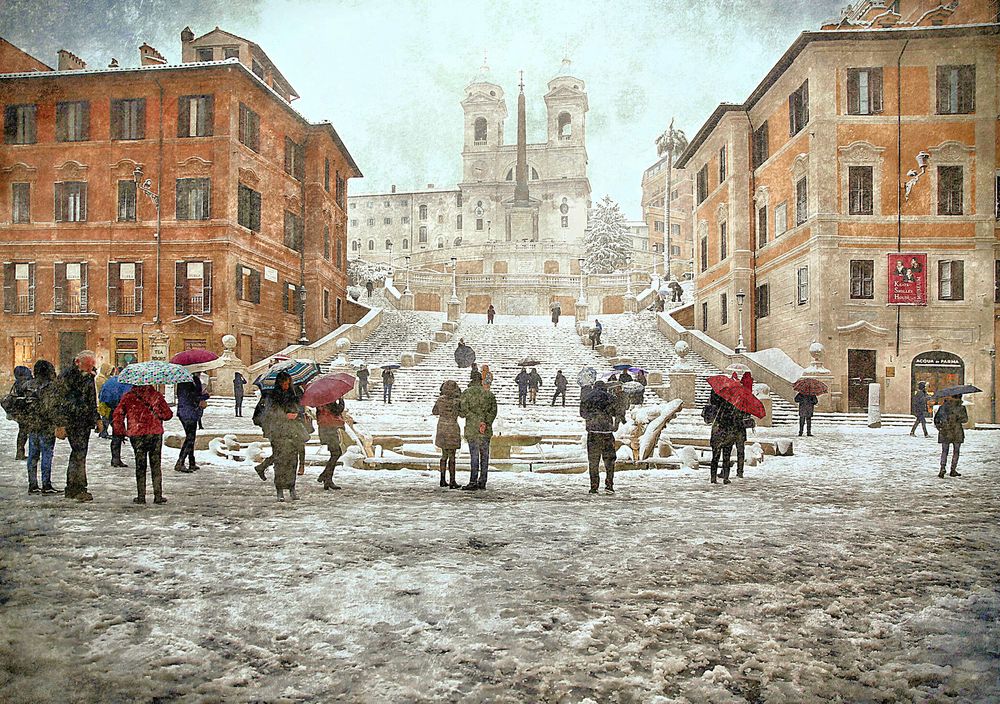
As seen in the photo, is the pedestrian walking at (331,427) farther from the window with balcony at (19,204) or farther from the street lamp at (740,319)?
the street lamp at (740,319)

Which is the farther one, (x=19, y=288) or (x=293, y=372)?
(x=293, y=372)

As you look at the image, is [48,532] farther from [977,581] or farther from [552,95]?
[977,581]

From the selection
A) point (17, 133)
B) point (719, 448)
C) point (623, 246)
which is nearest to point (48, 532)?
point (17, 133)

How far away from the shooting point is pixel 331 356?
791 cm

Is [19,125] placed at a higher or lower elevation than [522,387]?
higher

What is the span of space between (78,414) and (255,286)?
1.93m

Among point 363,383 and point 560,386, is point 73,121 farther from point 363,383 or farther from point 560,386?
point 560,386

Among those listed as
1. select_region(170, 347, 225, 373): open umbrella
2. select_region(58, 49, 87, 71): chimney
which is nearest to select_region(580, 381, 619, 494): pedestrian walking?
select_region(170, 347, 225, 373): open umbrella

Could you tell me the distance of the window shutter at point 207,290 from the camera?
6316mm

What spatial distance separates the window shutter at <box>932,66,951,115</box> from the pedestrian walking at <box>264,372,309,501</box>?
6027 millimetres

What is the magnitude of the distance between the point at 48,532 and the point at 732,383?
22.0 ft

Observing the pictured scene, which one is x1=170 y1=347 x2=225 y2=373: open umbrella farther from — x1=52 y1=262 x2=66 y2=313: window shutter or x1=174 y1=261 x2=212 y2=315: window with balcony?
x1=52 y1=262 x2=66 y2=313: window shutter

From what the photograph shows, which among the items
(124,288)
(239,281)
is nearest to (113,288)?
(124,288)

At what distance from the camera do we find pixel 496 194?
1269 cm
